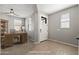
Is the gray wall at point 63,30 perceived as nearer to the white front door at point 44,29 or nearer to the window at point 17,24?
the white front door at point 44,29

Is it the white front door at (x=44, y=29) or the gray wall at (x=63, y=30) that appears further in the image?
the white front door at (x=44, y=29)

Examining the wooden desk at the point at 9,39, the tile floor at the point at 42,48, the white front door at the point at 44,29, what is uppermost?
the white front door at the point at 44,29

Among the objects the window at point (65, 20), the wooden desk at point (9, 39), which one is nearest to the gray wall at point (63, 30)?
the window at point (65, 20)

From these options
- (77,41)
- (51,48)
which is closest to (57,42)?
(51,48)

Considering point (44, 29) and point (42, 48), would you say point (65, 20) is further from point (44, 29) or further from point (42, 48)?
point (42, 48)

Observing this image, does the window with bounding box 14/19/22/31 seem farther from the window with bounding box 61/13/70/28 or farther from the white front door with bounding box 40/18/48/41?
the window with bounding box 61/13/70/28

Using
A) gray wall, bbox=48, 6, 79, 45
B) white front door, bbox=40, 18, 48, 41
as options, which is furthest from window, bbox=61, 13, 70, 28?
white front door, bbox=40, 18, 48, 41

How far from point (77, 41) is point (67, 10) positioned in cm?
91

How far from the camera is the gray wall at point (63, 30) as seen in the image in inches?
84.5

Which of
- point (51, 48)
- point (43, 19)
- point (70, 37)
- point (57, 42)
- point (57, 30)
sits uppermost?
point (43, 19)

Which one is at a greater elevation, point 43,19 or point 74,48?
point 43,19

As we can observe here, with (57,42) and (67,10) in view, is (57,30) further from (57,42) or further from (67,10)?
(67,10)
